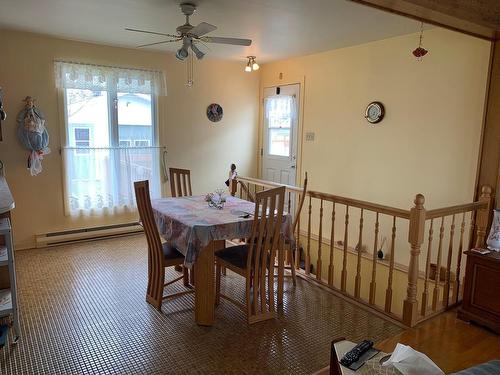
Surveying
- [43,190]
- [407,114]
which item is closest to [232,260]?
[407,114]

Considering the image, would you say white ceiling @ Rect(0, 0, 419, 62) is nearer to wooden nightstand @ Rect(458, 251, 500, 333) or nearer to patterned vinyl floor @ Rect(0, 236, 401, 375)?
wooden nightstand @ Rect(458, 251, 500, 333)

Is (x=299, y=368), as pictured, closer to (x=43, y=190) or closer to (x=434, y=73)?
(x=434, y=73)

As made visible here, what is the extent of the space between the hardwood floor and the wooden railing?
0.38 feet

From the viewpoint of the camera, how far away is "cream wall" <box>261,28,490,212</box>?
364 cm

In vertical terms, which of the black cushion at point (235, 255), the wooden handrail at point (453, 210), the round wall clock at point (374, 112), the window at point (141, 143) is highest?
the round wall clock at point (374, 112)

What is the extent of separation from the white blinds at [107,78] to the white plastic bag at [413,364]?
14.8 feet

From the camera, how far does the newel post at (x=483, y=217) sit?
314cm

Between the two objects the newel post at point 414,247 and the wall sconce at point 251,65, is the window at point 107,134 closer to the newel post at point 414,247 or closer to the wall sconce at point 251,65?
the wall sconce at point 251,65

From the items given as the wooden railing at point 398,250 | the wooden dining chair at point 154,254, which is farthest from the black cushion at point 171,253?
the wooden railing at point 398,250

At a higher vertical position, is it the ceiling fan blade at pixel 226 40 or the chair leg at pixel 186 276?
the ceiling fan blade at pixel 226 40

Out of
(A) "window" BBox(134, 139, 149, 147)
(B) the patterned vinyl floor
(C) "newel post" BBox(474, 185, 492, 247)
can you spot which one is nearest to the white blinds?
(A) "window" BBox(134, 139, 149, 147)

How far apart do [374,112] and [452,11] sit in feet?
6.68

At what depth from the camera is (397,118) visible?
4.24 meters

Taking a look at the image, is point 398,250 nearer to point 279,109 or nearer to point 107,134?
point 279,109
